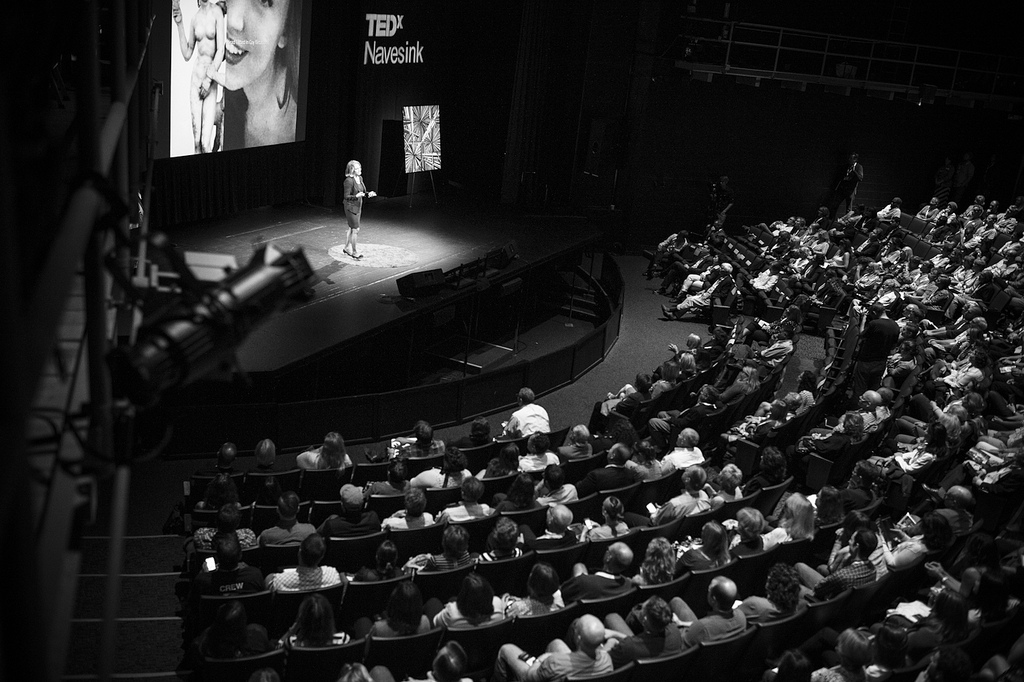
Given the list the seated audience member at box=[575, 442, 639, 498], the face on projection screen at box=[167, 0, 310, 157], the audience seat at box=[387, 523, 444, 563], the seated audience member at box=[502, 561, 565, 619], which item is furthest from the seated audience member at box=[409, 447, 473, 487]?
the face on projection screen at box=[167, 0, 310, 157]

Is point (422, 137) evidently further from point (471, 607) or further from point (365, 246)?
point (471, 607)

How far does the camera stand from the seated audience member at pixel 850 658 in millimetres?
4785

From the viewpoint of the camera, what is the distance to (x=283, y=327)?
1012 centimetres

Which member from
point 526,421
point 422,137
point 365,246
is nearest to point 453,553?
point 526,421

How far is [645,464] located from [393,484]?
6.65ft

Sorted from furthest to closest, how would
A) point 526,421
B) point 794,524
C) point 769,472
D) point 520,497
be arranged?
point 526,421 < point 769,472 < point 520,497 < point 794,524

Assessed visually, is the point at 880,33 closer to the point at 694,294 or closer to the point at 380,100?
the point at 694,294

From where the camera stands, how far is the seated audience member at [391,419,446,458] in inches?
299

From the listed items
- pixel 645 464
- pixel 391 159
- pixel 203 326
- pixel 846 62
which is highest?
pixel 846 62

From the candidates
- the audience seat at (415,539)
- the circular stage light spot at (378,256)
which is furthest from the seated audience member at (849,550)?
the circular stage light spot at (378,256)

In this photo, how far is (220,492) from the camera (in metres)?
6.45

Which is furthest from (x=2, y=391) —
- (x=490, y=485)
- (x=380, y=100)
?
(x=380, y=100)

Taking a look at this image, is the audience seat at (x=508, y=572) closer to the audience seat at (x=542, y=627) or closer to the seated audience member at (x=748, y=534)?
the audience seat at (x=542, y=627)

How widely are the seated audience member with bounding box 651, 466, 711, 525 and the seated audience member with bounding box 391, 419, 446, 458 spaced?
1936mm
